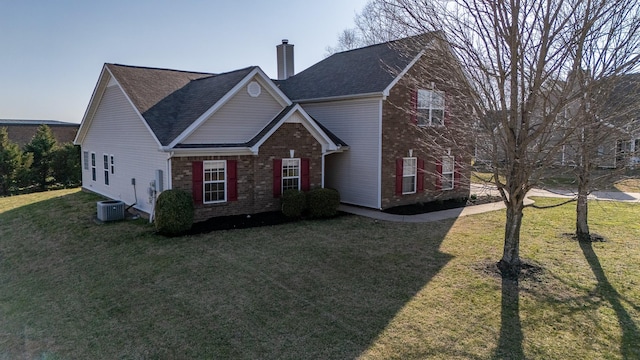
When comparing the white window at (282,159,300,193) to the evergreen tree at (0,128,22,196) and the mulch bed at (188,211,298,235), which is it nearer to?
the mulch bed at (188,211,298,235)

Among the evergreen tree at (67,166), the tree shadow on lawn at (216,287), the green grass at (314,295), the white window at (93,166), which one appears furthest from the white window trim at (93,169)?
the green grass at (314,295)

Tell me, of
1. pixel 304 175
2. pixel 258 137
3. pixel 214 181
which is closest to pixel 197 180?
pixel 214 181

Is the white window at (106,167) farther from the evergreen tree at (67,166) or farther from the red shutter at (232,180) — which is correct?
the evergreen tree at (67,166)

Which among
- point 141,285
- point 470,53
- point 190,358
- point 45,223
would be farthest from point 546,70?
point 45,223

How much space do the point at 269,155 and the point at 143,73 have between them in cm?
647

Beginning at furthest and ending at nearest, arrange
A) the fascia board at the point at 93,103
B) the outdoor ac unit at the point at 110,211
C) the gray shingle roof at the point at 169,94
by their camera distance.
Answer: the fascia board at the point at 93,103, the outdoor ac unit at the point at 110,211, the gray shingle roof at the point at 169,94

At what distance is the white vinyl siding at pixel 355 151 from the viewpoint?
52.8 feet

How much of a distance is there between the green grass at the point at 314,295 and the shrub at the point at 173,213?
585mm

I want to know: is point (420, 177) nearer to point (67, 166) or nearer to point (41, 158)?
point (67, 166)

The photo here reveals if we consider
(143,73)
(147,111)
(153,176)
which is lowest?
(153,176)

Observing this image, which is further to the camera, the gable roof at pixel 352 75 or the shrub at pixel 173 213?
the gable roof at pixel 352 75

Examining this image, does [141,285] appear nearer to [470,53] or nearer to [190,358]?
[190,358]

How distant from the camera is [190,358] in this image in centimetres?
578

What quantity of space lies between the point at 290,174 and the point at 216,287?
7495 millimetres
